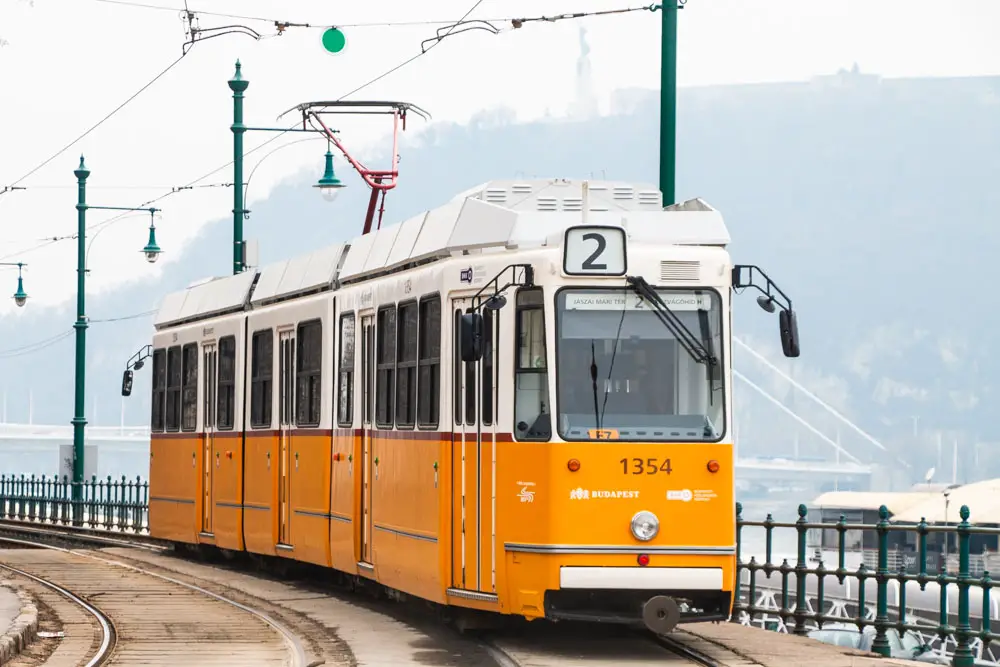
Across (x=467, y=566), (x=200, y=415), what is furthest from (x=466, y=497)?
(x=200, y=415)

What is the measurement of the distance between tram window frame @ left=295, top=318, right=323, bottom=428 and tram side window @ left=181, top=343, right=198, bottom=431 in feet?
14.6

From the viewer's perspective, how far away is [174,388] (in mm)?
23797

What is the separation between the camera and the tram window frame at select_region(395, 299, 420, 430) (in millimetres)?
14555

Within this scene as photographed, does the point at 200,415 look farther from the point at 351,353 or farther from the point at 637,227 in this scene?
the point at 637,227

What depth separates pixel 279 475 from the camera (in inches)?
754

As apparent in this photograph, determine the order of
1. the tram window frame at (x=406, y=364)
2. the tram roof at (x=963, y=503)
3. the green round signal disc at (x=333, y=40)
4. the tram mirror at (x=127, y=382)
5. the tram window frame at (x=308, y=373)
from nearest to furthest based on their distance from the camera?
the tram window frame at (x=406, y=364)
the tram window frame at (x=308, y=373)
the green round signal disc at (x=333, y=40)
the tram mirror at (x=127, y=382)
the tram roof at (x=963, y=503)

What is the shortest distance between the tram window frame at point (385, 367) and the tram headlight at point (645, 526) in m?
3.14

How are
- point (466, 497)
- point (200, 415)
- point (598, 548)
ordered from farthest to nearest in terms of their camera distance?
point (200, 415), point (466, 497), point (598, 548)

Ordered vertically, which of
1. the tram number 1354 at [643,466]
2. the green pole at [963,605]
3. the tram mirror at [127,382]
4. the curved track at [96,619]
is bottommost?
the curved track at [96,619]

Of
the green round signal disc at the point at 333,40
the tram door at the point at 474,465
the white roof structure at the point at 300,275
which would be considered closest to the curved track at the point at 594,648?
the tram door at the point at 474,465

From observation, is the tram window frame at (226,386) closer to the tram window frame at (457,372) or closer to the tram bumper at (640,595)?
the tram window frame at (457,372)

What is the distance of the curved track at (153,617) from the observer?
13164 mm

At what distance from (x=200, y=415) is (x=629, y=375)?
35.7 ft

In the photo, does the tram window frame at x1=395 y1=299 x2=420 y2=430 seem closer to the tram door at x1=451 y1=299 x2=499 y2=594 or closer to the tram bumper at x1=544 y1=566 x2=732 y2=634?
the tram door at x1=451 y1=299 x2=499 y2=594
